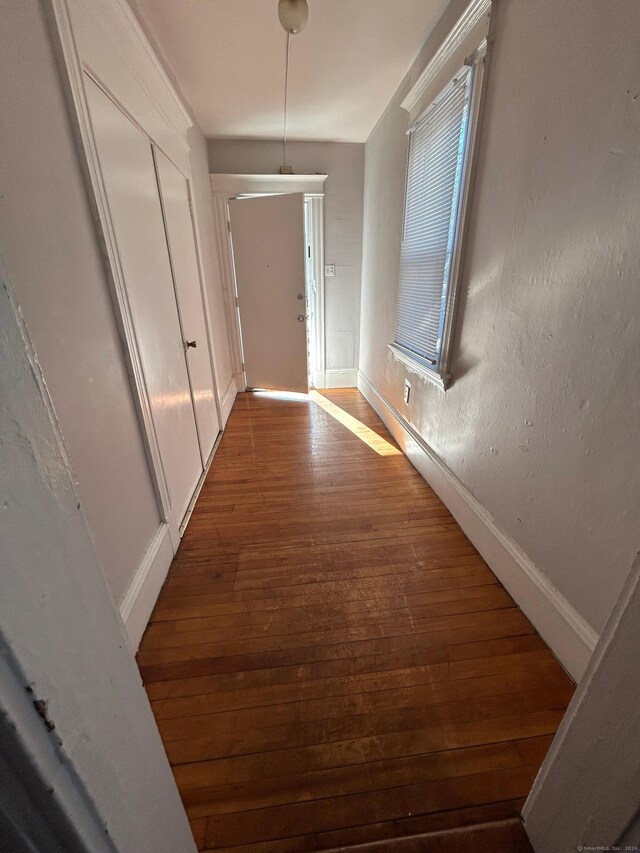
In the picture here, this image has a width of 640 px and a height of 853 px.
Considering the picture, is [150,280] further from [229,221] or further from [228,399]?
[229,221]

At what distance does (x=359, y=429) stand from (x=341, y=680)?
2.11 m

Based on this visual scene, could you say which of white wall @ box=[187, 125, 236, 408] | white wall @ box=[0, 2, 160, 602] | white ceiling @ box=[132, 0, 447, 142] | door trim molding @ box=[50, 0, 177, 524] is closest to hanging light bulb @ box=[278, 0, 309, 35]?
white ceiling @ box=[132, 0, 447, 142]

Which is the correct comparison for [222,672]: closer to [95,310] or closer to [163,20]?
[95,310]

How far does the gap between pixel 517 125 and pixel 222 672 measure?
2274 mm

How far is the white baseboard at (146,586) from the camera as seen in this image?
1231 mm

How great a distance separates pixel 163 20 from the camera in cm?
167

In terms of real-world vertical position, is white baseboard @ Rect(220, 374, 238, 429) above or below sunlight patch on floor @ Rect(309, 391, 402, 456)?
above

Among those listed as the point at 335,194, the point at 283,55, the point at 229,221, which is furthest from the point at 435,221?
the point at 229,221

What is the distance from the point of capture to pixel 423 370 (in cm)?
208

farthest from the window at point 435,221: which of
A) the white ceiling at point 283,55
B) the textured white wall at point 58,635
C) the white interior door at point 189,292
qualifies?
the textured white wall at point 58,635

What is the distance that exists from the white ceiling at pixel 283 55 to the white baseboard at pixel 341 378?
7.56 ft

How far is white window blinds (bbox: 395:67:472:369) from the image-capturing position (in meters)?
1.63

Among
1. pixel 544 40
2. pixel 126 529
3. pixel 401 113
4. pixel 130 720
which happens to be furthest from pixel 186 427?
pixel 401 113

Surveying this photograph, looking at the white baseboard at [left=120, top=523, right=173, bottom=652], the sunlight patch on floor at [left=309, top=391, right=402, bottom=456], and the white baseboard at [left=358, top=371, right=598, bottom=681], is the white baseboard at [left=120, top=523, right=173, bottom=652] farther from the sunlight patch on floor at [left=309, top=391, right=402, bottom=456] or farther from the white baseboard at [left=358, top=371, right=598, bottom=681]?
the sunlight patch on floor at [left=309, top=391, right=402, bottom=456]
